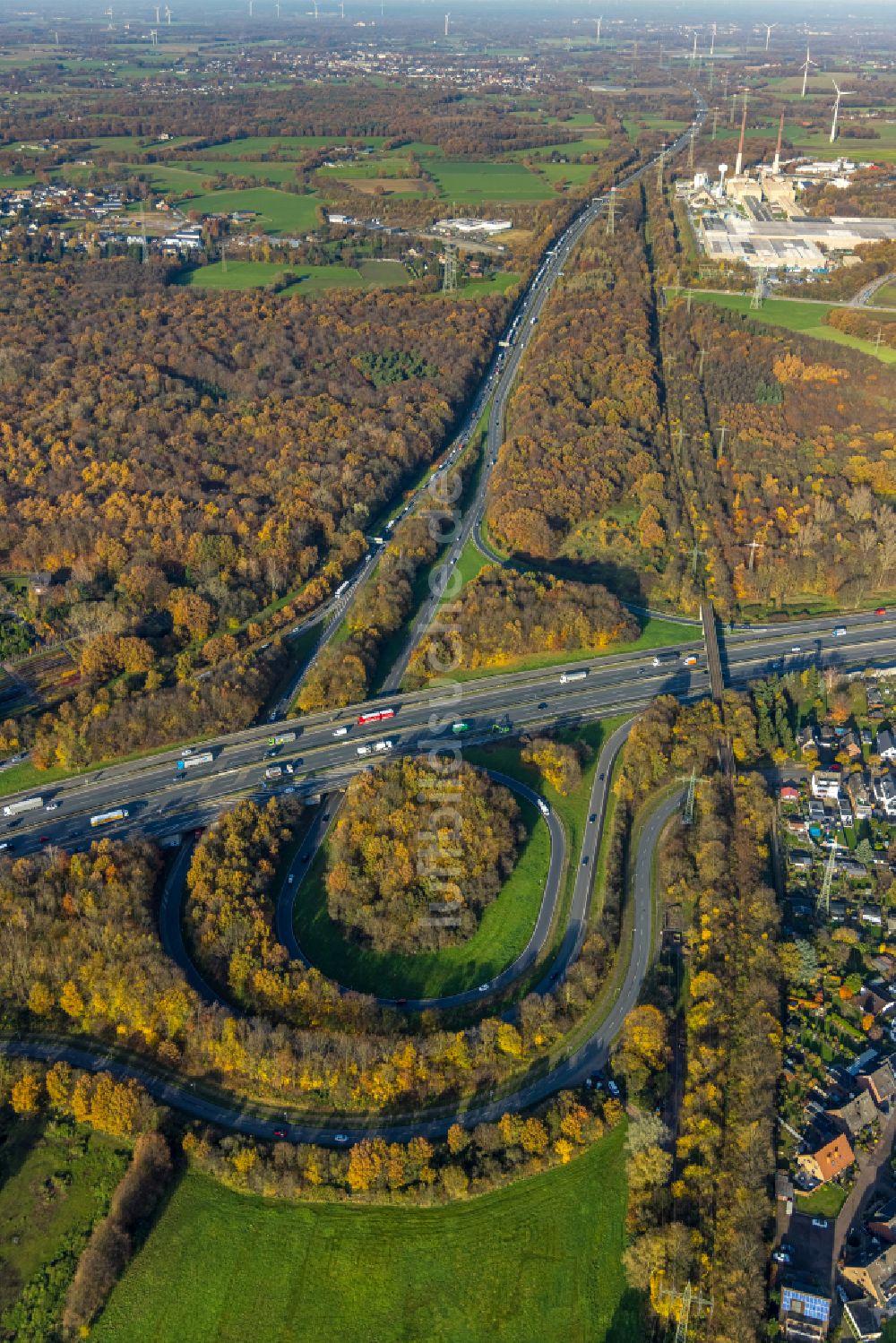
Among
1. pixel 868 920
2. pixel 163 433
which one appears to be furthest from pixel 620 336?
pixel 868 920

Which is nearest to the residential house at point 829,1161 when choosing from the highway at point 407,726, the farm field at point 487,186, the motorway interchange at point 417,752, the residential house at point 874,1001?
the residential house at point 874,1001

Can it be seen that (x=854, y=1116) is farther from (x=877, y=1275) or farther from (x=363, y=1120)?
(x=363, y=1120)

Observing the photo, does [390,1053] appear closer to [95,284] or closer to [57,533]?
[57,533]

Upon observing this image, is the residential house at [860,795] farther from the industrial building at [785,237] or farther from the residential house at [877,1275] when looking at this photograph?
the industrial building at [785,237]

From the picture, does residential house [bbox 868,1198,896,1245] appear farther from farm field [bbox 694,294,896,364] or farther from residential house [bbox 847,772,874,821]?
farm field [bbox 694,294,896,364]

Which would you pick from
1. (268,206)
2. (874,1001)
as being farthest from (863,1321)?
(268,206)

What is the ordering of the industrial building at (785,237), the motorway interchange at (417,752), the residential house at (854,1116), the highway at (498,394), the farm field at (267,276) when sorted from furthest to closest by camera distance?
the industrial building at (785,237), the farm field at (267,276), the highway at (498,394), the motorway interchange at (417,752), the residential house at (854,1116)
